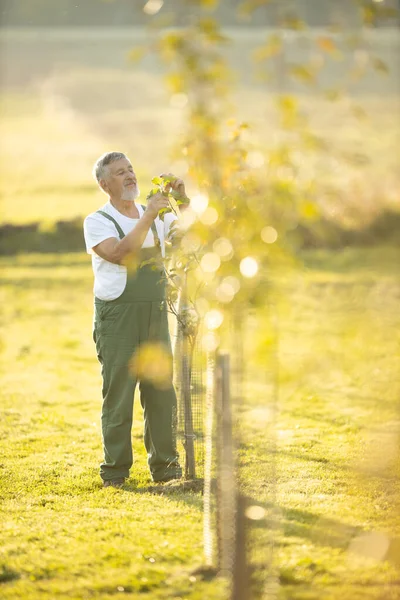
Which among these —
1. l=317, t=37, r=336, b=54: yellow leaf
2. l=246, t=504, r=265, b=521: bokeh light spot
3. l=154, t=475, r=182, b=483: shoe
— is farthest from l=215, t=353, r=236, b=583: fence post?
l=154, t=475, r=182, b=483: shoe

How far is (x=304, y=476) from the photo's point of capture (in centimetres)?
637

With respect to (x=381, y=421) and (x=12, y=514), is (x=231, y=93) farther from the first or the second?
(x=381, y=421)

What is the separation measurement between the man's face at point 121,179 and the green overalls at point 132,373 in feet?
0.61

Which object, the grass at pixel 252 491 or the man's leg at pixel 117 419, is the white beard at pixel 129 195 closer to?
the man's leg at pixel 117 419

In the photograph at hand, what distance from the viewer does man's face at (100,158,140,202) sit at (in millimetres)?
5773

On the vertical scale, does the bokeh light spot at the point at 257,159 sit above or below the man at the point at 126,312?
above

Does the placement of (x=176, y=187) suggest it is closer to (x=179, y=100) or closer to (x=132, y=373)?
(x=132, y=373)

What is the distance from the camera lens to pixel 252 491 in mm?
5855

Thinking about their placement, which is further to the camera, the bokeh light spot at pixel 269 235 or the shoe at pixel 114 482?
the shoe at pixel 114 482

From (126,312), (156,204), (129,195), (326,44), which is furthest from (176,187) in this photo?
(326,44)

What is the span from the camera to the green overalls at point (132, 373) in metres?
5.85

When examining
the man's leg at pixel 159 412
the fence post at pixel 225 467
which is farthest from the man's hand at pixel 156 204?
the fence post at pixel 225 467

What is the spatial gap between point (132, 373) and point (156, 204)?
1183mm

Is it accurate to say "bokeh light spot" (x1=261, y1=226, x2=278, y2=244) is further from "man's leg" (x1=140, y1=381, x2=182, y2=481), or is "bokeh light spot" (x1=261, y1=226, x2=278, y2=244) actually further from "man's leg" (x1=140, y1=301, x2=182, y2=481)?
"man's leg" (x1=140, y1=381, x2=182, y2=481)
